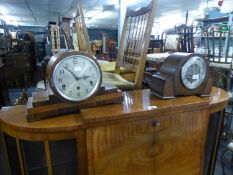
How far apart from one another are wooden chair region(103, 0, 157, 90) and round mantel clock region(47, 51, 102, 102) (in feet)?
1.45

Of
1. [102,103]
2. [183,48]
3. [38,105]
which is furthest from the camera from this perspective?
[183,48]

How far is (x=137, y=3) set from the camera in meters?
5.83

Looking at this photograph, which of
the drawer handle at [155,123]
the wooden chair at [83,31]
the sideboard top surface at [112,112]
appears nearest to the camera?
the sideboard top surface at [112,112]

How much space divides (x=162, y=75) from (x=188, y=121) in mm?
255

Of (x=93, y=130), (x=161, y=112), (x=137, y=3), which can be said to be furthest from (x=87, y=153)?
(x=137, y=3)

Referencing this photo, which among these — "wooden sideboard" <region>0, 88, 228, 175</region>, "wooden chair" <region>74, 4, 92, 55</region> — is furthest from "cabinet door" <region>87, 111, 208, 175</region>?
"wooden chair" <region>74, 4, 92, 55</region>

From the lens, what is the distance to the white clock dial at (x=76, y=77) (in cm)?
78

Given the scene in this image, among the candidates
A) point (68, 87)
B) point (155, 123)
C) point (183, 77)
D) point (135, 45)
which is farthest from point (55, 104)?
point (135, 45)

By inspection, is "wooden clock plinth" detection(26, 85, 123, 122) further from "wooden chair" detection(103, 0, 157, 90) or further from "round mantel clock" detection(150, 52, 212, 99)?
"wooden chair" detection(103, 0, 157, 90)

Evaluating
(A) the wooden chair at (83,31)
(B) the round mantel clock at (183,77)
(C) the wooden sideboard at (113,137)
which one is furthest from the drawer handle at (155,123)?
(A) the wooden chair at (83,31)

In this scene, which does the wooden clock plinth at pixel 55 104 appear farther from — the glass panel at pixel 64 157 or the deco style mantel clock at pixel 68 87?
the glass panel at pixel 64 157

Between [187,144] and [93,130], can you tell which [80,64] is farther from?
[187,144]

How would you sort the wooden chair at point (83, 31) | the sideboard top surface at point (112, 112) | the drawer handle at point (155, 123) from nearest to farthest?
the sideboard top surface at point (112, 112) < the drawer handle at point (155, 123) < the wooden chair at point (83, 31)

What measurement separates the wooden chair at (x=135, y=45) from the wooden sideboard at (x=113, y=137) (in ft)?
1.04
